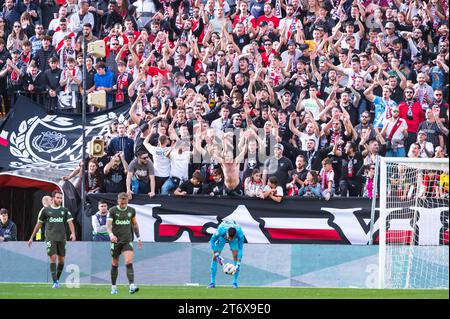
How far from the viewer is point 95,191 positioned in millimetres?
22031

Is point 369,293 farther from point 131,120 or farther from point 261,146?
point 131,120

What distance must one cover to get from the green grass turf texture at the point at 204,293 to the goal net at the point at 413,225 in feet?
6.64

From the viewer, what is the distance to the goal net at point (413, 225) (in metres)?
20.3

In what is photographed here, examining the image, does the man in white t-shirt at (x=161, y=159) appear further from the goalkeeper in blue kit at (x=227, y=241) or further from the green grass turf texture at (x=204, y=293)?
the green grass turf texture at (x=204, y=293)

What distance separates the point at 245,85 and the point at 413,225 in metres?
5.10

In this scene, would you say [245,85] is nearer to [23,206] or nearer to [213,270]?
[213,270]

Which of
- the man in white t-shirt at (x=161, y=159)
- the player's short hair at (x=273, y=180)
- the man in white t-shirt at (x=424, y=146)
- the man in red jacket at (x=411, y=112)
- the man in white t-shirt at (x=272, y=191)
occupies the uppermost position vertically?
the man in red jacket at (x=411, y=112)

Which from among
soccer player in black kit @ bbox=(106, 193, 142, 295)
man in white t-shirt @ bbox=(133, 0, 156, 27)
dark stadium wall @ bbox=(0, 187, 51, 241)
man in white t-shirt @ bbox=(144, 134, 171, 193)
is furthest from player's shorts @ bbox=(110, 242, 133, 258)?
man in white t-shirt @ bbox=(133, 0, 156, 27)

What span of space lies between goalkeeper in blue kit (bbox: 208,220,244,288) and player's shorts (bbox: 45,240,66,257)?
2.89 metres

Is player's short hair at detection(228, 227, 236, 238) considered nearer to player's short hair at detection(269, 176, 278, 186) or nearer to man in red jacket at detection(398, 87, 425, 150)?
player's short hair at detection(269, 176, 278, 186)

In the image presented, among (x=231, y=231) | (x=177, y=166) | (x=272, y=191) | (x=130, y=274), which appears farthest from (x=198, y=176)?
(x=130, y=274)

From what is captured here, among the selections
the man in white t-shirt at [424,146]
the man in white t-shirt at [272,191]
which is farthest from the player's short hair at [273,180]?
the man in white t-shirt at [424,146]

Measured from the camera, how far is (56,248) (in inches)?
806
